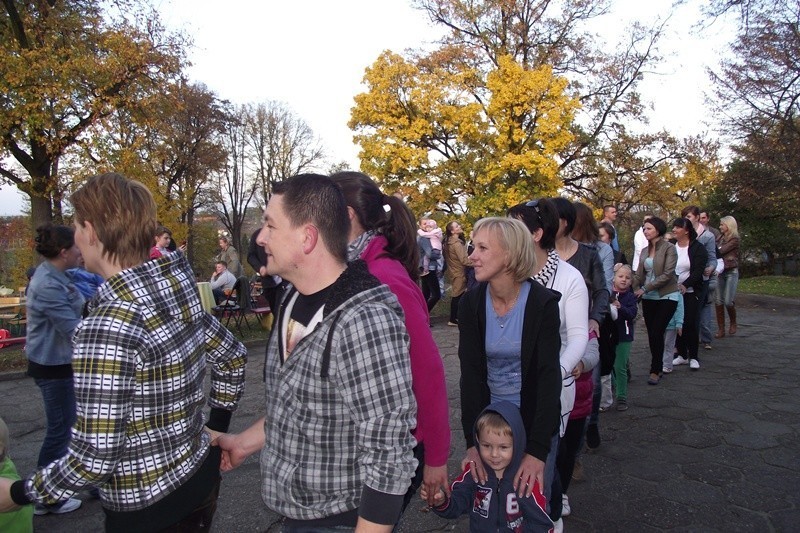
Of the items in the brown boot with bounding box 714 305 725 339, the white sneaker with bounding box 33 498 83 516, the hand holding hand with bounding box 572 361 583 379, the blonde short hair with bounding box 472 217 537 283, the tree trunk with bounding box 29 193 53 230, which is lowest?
the white sneaker with bounding box 33 498 83 516

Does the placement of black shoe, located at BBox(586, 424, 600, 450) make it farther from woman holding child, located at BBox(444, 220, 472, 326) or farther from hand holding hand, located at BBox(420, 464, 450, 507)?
woman holding child, located at BBox(444, 220, 472, 326)

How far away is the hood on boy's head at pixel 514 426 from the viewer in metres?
2.43

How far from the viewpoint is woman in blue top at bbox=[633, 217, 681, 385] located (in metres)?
6.10

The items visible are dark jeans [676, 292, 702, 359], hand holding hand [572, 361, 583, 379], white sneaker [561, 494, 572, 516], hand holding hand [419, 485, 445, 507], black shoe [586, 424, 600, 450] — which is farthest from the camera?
dark jeans [676, 292, 702, 359]

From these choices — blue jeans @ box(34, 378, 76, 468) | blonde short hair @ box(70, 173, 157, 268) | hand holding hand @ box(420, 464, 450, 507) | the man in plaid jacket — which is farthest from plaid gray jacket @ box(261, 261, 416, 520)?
blue jeans @ box(34, 378, 76, 468)

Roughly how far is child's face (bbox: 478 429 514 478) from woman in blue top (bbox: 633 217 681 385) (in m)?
4.06

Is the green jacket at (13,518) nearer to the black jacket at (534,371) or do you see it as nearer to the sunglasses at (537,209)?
the black jacket at (534,371)

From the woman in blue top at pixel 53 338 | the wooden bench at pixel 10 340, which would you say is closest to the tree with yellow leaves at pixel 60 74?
the wooden bench at pixel 10 340

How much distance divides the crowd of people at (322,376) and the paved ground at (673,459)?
101 centimetres

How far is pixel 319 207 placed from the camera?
5.24ft

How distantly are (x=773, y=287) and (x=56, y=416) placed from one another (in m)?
17.1

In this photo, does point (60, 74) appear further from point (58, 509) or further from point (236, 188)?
point (236, 188)

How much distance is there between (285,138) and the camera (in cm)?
4134

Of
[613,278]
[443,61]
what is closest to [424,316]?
[613,278]
